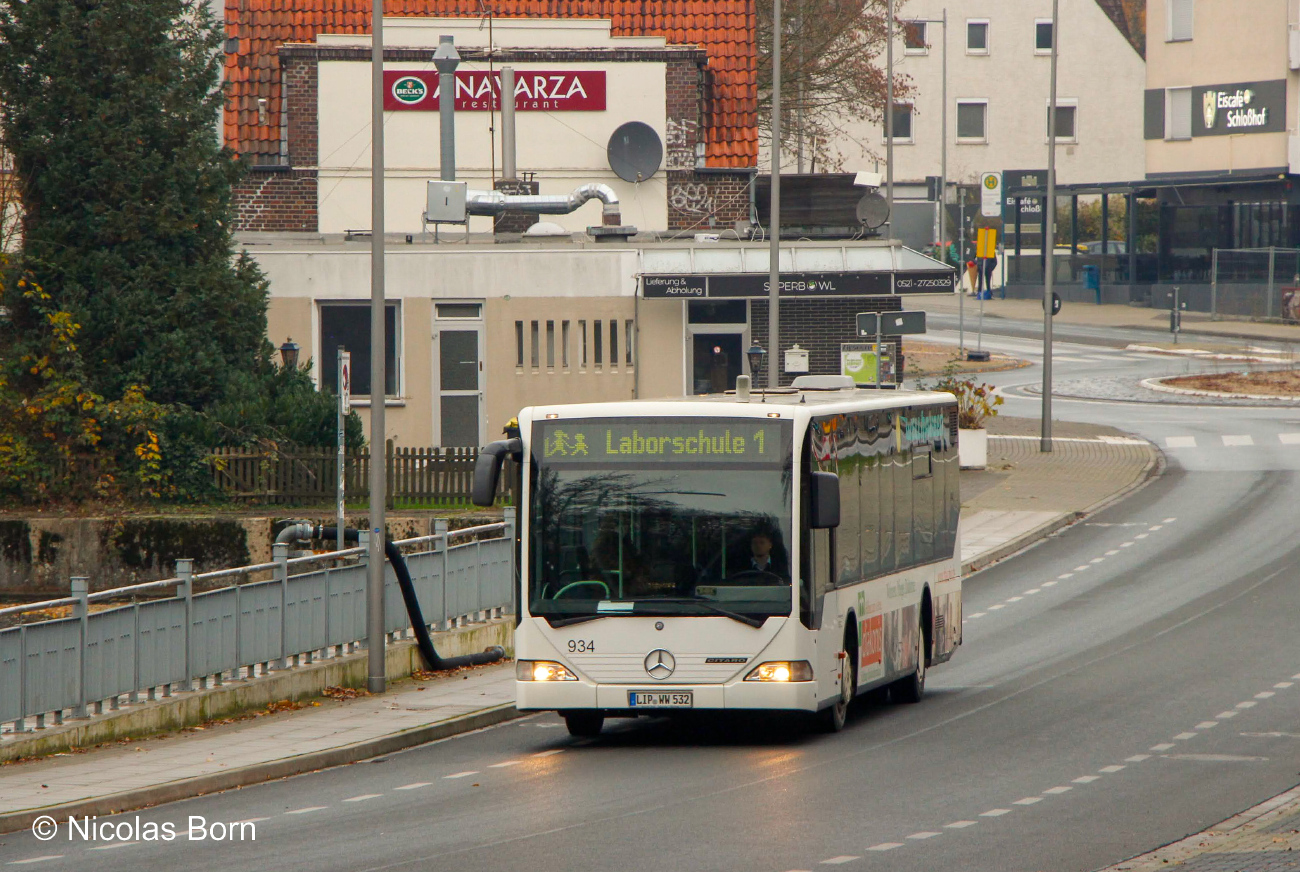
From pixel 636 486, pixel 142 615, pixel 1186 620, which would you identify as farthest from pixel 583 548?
pixel 1186 620

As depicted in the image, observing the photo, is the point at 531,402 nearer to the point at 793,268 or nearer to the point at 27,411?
the point at 793,268

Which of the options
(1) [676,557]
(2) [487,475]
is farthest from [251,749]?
(1) [676,557]

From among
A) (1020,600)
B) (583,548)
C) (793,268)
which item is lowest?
(1020,600)

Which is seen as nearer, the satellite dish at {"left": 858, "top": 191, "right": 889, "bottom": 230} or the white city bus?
the white city bus

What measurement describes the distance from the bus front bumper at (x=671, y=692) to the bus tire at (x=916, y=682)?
351 cm

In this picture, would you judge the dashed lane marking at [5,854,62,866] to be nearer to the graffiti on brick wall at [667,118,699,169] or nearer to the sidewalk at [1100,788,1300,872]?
the sidewalk at [1100,788,1300,872]

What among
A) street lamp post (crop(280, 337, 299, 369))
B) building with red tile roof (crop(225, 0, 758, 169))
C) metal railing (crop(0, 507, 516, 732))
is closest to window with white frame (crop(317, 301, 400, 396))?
street lamp post (crop(280, 337, 299, 369))

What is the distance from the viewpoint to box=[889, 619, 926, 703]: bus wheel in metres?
18.6

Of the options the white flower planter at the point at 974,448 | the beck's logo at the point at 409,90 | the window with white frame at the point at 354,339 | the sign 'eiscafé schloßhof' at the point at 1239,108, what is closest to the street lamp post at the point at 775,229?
the white flower planter at the point at 974,448

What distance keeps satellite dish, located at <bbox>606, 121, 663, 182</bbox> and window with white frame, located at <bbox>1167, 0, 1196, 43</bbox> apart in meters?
37.8

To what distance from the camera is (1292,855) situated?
10586 mm

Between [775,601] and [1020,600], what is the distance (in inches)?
478

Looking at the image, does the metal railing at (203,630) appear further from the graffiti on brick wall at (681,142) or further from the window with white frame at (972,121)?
the window with white frame at (972,121)

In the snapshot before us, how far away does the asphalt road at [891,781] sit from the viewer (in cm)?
1116
